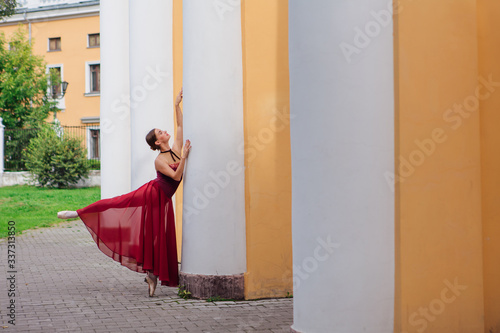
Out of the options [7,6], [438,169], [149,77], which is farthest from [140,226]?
[7,6]

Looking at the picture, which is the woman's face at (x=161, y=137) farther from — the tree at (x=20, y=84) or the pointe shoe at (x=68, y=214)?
the tree at (x=20, y=84)

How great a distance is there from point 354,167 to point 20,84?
110 feet

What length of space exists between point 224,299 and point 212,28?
2937 mm

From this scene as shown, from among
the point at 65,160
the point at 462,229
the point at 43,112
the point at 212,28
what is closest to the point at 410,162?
the point at 462,229

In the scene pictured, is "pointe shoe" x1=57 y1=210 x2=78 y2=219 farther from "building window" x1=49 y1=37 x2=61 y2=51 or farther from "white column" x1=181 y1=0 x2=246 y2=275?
"building window" x1=49 y1=37 x2=61 y2=51

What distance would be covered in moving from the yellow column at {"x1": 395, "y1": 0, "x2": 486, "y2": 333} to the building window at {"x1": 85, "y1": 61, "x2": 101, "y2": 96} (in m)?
38.3

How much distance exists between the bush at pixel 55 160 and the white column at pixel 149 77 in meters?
17.7

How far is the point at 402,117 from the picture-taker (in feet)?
16.1

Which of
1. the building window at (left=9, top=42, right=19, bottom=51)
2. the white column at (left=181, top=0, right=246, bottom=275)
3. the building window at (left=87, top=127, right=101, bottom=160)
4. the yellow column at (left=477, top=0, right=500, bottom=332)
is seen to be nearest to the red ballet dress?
the white column at (left=181, top=0, right=246, bottom=275)

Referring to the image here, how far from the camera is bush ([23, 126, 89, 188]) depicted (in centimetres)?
2738

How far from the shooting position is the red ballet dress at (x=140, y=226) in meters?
7.81

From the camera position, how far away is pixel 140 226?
7.86 meters

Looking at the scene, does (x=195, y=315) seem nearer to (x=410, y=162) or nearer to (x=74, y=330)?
(x=74, y=330)

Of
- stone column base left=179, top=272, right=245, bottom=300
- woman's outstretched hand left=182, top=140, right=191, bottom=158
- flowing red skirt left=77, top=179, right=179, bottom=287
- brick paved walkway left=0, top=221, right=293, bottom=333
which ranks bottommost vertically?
brick paved walkway left=0, top=221, right=293, bottom=333
